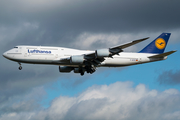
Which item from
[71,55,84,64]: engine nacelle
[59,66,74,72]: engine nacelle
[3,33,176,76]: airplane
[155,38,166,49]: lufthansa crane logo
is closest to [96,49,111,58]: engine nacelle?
[3,33,176,76]: airplane

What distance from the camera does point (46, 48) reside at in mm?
46969

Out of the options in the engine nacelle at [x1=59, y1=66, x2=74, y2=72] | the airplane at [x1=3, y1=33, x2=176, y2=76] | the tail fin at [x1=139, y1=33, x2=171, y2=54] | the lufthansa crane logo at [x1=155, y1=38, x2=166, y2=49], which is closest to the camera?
the airplane at [x1=3, y1=33, x2=176, y2=76]

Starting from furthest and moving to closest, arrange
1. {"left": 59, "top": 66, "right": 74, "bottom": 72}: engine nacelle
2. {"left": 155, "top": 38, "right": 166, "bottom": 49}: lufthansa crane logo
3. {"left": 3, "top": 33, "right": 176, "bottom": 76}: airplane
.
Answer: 1. {"left": 155, "top": 38, "right": 166, "bottom": 49}: lufthansa crane logo
2. {"left": 59, "top": 66, "right": 74, "bottom": 72}: engine nacelle
3. {"left": 3, "top": 33, "right": 176, "bottom": 76}: airplane

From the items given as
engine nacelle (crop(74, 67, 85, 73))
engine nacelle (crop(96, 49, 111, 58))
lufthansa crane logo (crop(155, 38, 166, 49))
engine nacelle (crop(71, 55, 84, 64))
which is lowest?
engine nacelle (crop(74, 67, 85, 73))

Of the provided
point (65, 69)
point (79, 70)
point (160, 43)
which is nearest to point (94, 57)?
point (79, 70)

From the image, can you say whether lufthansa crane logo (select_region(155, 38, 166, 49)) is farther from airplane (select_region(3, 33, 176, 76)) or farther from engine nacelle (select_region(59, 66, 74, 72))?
engine nacelle (select_region(59, 66, 74, 72))

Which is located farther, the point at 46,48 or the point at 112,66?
the point at 112,66

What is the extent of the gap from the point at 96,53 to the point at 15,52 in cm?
1416

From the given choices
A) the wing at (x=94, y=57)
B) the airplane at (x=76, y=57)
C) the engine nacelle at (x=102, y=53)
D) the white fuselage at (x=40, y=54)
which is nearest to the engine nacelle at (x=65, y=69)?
the airplane at (x=76, y=57)

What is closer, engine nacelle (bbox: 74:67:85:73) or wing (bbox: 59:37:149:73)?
wing (bbox: 59:37:149:73)

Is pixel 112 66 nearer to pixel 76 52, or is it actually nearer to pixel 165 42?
pixel 76 52

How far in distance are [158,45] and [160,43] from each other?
28.9 inches

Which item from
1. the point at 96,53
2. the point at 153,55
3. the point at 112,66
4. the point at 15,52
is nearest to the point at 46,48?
the point at 15,52

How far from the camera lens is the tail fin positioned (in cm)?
5594
